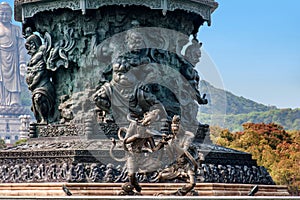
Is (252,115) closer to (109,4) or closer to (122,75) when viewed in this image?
(109,4)

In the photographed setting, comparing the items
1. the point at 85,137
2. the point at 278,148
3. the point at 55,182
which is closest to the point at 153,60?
the point at 85,137

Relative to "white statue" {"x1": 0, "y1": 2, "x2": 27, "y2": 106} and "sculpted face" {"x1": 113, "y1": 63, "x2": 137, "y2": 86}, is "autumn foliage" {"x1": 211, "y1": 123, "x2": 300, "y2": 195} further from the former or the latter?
"white statue" {"x1": 0, "y1": 2, "x2": 27, "y2": 106}

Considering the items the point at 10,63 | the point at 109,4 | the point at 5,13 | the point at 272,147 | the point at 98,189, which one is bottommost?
the point at 10,63

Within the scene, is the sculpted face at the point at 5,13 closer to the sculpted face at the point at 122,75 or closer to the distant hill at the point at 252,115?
the distant hill at the point at 252,115

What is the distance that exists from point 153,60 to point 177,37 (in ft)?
4.43

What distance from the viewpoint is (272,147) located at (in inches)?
2466

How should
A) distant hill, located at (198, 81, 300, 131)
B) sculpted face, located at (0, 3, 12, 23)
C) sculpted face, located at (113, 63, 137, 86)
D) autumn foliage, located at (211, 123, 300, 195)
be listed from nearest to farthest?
1. sculpted face, located at (113, 63, 137, 86)
2. autumn foliage, located at (211, 123, 300, 195)
3. distant hill, located at (198, 81, 300, 131)
4. sculpted face, located at (0, 3, 12, 23)

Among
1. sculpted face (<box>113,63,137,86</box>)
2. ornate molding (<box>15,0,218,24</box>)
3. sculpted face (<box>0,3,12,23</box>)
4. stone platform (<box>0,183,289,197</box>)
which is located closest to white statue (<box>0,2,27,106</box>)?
sculpted face (<box>0,3,12,23</box>)

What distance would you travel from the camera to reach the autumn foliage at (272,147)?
180ft

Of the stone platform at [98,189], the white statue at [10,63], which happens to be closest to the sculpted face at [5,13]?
the white statue at [10,63]

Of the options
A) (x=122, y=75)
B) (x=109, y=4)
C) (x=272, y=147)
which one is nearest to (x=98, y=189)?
(x=122, y=75)

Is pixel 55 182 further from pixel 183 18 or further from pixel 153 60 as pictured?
pixel 183 18

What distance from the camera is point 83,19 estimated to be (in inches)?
1059

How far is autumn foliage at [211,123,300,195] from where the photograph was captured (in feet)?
180
